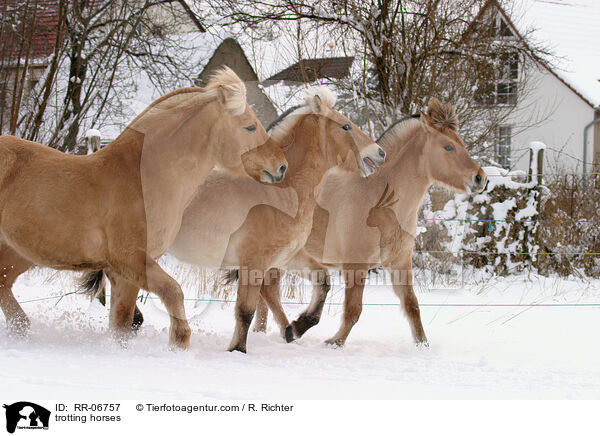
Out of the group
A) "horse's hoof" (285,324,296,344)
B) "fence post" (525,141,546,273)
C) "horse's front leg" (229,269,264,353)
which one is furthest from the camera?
"fence post" (525,141,546,273)

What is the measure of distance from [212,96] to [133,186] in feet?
2.77

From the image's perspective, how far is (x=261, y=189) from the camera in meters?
4.89

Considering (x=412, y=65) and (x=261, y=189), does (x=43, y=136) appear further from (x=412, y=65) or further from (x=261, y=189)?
(x=412, y=65)

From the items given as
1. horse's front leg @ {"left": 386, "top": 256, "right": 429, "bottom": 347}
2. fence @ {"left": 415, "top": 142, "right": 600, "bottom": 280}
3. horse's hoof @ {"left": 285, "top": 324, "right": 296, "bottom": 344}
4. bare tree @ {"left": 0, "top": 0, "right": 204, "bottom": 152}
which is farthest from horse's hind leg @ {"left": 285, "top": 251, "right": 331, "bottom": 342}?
fence @ {"left": 415, "top": 142, "right": 600, "bottom": 280}

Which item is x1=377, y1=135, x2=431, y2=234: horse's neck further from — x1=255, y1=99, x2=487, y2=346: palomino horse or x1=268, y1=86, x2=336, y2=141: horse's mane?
x1=268, y1=86, x2=336, y2=141: horse's mane

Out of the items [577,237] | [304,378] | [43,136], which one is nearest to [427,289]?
[577,237]

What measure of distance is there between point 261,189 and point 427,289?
4.15 metres

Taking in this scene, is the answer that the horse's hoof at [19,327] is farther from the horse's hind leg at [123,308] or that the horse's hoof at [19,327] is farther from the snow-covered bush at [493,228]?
the snow-covered bush at [493,228]

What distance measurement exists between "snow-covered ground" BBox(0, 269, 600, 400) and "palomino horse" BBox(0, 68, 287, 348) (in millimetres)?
483

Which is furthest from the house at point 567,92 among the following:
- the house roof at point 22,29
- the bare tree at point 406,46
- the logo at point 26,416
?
the logo at point 26,416

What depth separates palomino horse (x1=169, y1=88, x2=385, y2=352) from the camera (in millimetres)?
4707

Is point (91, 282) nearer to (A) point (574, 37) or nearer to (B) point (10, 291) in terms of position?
(B) point (10, 291)

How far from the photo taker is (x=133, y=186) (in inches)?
172

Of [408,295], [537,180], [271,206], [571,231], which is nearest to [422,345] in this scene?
[408,295]
